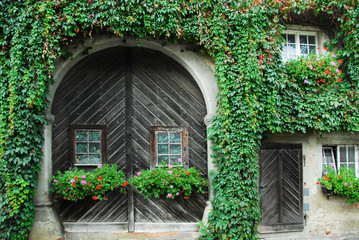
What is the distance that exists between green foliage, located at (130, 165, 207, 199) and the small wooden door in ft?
4.07

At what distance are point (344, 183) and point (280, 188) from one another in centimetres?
120

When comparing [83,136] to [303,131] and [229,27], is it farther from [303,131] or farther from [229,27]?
[303,131]

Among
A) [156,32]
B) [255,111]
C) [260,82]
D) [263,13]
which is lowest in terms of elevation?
[255,111]

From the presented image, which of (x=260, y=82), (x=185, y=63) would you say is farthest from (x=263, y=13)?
(x=185, y=63)

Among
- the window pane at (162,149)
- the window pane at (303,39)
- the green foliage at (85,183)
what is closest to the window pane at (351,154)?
the window pane at (303,39)

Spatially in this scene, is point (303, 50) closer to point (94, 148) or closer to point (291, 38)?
point (291, 38)

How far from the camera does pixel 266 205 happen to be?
545 centimetres

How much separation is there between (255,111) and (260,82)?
1.78 ft

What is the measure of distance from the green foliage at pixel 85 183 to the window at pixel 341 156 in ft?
13.5

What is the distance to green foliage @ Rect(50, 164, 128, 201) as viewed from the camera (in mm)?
4875

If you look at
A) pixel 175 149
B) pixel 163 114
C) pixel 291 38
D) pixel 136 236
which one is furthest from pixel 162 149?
pixel 291 38

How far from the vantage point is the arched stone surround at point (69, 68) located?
4.83 metres

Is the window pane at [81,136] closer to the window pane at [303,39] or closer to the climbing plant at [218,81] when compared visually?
the climbing plant at [218,81]

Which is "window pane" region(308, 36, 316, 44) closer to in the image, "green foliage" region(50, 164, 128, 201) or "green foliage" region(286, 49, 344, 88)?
"green foliage" region(286, 49, 344, 88)
